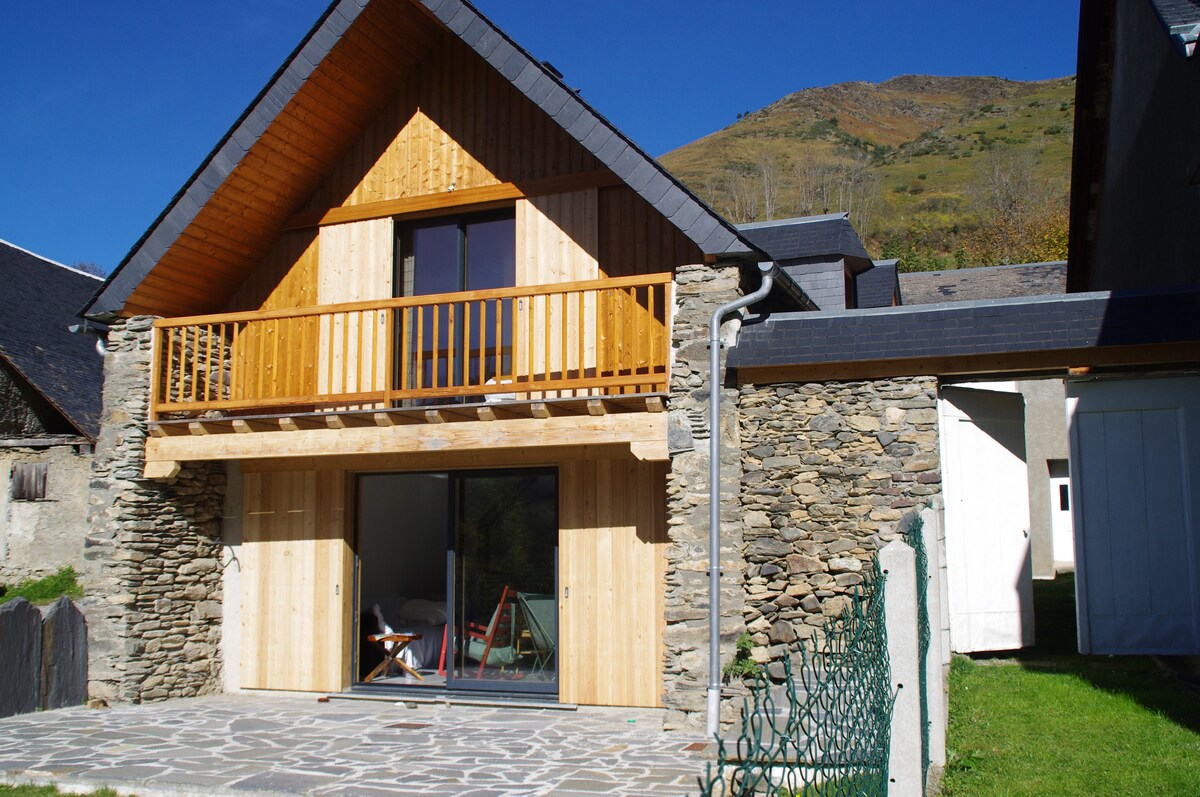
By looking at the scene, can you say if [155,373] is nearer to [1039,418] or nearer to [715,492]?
[715,492]

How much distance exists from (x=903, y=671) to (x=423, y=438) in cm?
640

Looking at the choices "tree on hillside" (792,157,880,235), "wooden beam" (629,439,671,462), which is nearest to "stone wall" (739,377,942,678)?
"wooden beam" (629,439,671,462)

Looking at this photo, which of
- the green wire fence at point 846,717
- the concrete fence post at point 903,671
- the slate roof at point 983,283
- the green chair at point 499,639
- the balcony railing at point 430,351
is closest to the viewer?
the green wire fence at point 846,717

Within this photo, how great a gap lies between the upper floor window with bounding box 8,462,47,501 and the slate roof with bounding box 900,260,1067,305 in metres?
16.1

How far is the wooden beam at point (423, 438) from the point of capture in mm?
9219

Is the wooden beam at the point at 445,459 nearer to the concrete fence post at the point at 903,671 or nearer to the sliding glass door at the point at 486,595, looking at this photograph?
the sliding glass door at the point at 486,595

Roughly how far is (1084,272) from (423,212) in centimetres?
1147

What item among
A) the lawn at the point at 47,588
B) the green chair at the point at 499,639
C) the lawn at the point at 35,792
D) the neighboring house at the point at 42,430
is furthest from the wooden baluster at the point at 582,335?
the lawn at the point at 47,588

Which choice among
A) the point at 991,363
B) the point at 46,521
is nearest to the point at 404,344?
the point at 991,363

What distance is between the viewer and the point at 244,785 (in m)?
7.00

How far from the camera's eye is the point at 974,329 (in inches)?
337

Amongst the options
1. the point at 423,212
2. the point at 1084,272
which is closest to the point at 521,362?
the point at 423,212

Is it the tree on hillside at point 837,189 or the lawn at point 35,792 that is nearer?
the lawn at point 35,792

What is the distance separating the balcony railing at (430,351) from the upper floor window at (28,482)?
190 inches
